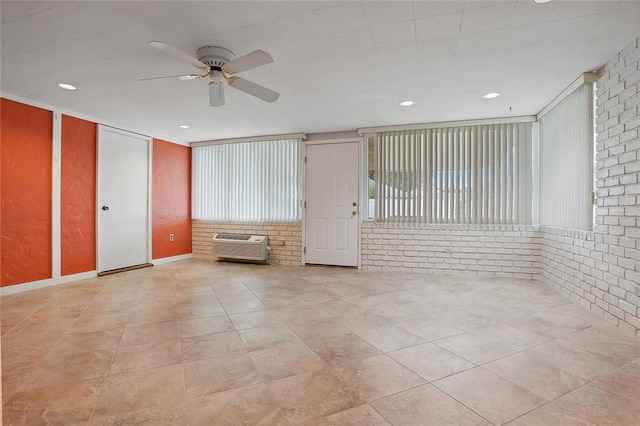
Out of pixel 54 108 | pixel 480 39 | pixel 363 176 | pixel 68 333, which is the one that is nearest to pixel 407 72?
pixel 480 39

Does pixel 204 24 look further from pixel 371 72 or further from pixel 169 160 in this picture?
pixel 169 160

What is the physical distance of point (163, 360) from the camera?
7.72ft

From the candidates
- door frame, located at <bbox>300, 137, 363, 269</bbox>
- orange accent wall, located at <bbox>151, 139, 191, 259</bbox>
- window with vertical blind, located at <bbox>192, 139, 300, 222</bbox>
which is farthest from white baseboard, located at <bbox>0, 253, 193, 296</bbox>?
door frame, located at <bbox>300, 137, 363, 269</bbox>

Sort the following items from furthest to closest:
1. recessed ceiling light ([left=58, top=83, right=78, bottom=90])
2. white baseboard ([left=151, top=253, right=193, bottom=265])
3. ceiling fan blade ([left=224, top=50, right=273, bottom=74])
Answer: white baseboard ([left=151, top=253, right=193, bottom=265])
recessed ceiling light ([left=58, top=83, right=78, bottom=90])
ceiling fan blade ([left=224, top=50, right=273, bottom=74])

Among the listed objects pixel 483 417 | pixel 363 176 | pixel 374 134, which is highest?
pixel 374 134

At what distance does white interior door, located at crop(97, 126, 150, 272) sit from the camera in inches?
200

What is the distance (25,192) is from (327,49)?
3977 millimetres

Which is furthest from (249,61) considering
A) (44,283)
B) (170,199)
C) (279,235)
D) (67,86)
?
(170,199)

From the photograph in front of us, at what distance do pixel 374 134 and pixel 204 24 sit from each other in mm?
3506

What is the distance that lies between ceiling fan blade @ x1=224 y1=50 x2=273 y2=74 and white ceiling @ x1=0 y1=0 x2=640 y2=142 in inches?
8.1

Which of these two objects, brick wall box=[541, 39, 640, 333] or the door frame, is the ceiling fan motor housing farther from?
brick wall box=[541, 39, 640, 333]

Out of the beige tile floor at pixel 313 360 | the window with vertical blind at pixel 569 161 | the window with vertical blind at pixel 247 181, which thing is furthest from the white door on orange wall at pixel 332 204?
the window with vertical blind at pixel 569 161

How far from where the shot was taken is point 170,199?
20.9 ft

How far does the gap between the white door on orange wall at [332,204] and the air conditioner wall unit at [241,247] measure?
0.79m
